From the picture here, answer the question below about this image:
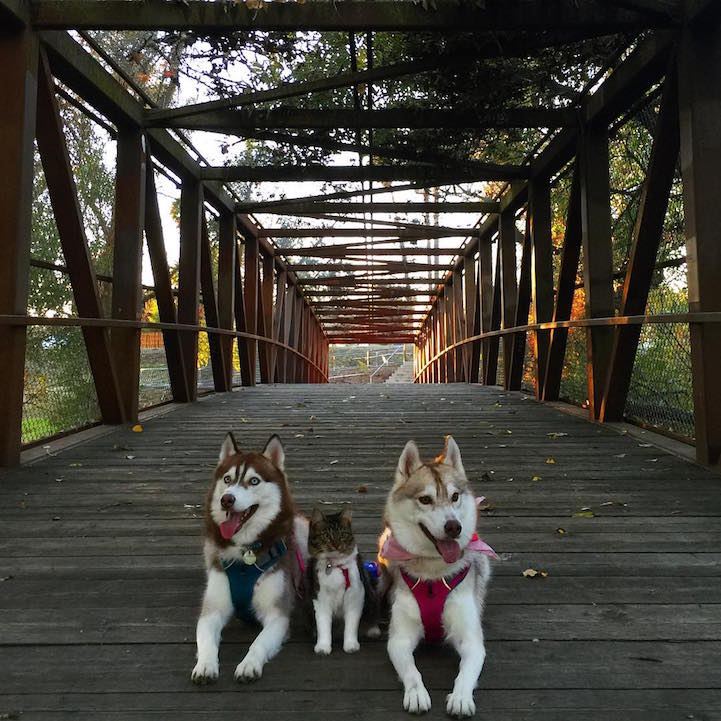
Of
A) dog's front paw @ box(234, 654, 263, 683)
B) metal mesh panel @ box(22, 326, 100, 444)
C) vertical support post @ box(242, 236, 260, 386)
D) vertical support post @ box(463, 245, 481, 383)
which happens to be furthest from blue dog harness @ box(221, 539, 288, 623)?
vertical support post @ box(463, 245, 481, 383)

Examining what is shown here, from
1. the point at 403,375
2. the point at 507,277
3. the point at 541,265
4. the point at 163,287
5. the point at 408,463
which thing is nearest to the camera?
the point at 408,463

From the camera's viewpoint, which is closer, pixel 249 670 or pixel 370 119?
pixel 249 670

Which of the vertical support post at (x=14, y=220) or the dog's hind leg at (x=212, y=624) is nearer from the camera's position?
the dog's hind leg at (x=212, y=624)

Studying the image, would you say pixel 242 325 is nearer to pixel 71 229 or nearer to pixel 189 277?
pixel 189 277

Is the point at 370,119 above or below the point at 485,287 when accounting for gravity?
above

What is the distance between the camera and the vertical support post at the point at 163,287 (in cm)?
712

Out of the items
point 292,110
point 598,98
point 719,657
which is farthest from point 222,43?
point 719,657

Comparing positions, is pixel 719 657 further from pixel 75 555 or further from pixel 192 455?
pixel 192 455

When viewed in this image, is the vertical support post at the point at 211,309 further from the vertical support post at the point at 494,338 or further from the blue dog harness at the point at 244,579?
the blue dog harness at the point at 244,579

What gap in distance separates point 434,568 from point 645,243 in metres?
4.37

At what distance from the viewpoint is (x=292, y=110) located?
22.8ft

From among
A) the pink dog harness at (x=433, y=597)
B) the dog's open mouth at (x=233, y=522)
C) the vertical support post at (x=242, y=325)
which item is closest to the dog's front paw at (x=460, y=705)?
the pink dog harness at (x=433, y=597)

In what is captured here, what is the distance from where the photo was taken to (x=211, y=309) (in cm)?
988

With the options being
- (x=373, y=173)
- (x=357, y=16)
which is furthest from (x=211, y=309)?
(x=357, y=16)
